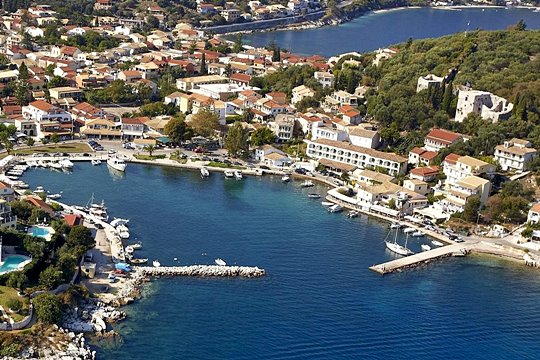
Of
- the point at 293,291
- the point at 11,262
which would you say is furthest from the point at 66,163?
the point at 293,291

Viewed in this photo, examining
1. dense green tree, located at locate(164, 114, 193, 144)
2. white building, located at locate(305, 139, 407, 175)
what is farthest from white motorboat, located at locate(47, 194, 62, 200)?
white building, located at locate(305, 139, 407, 175)

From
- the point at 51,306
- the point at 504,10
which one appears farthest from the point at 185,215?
the point at 504,10

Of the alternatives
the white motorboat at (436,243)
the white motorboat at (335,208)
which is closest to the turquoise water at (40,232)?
the white motorboat at (335,208)

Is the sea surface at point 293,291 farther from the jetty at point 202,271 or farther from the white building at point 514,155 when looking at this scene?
the white building at point 514,155

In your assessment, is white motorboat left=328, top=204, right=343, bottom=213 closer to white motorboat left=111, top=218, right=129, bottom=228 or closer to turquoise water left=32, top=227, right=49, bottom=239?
white motorboat left=111, top=218, right=129, bottom=228

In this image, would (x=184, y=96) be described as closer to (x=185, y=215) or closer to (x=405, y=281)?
(x=185, y=215)

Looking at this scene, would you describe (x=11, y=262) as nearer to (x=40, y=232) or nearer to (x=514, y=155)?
(x=40, y=232)
